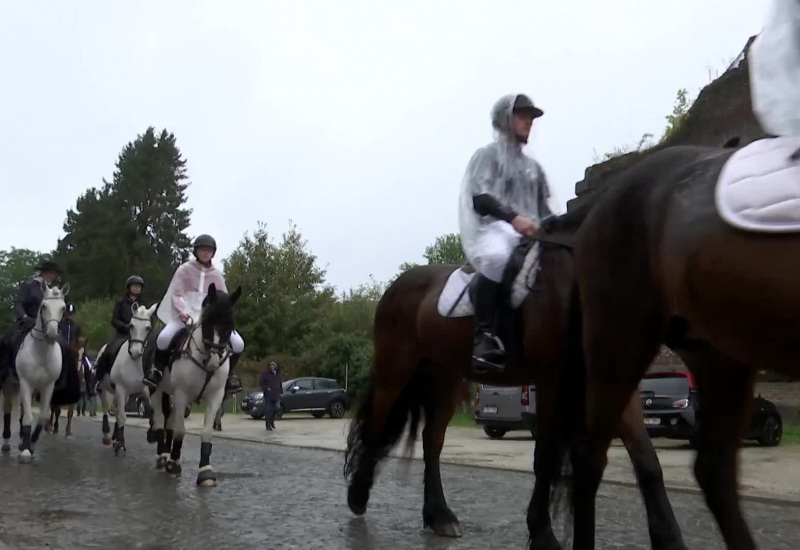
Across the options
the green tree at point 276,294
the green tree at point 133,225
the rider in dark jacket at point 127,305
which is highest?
the green tree at point 133,225

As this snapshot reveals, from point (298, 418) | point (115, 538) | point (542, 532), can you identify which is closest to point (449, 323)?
point (542, 532)

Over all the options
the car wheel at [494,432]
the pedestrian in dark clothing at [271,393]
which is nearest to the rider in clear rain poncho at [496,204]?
the car wheel at [494,432]

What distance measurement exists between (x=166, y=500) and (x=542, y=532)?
4689 millimetres

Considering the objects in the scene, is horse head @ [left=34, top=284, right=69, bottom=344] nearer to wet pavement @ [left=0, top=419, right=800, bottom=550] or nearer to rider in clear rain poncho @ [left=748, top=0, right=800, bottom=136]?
wet pavement @ [left=0, top=419, right=800, bottom=550]

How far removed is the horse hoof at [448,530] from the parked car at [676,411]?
10.9 m

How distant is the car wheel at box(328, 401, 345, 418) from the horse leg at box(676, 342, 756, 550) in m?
30.3

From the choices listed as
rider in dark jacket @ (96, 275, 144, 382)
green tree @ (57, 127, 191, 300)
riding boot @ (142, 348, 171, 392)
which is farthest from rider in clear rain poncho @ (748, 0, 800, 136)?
green tree @ (57, 127, 191, 300)

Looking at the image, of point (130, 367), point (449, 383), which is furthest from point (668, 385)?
point (449, 383)

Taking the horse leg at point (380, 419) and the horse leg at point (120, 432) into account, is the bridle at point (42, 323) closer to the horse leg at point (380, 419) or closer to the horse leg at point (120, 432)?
the horse leg at point (120, 432)

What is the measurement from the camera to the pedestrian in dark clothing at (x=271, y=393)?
26062 millimetres

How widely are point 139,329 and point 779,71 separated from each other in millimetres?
12598

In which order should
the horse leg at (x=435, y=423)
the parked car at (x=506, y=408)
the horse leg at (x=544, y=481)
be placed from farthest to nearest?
the parked car at (x=506, y=408)
the horse leg at (x=435, y=423)
the horse leg at (x=544, y=481)

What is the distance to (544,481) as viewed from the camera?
532cm

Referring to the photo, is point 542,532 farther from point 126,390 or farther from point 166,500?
point 126,390
